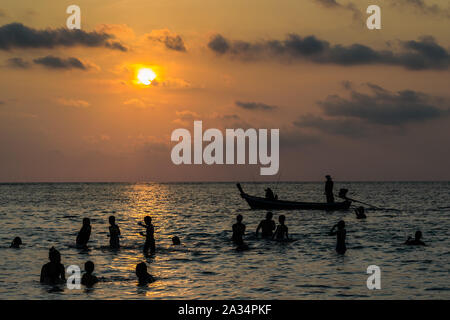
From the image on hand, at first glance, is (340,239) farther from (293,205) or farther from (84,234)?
(293,205)

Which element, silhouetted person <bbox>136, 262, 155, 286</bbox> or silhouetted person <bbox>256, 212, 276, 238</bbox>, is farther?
silhouetted person <bbox>256, 212, 276, 238</bbox>

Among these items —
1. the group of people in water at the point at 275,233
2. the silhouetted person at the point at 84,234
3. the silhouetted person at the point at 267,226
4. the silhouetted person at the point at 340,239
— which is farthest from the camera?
the silhouetted person at the point at 267,226

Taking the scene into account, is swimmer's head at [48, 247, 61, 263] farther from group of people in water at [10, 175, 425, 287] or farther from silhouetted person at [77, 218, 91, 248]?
silhouetted person at [77, 218, 91, 248]

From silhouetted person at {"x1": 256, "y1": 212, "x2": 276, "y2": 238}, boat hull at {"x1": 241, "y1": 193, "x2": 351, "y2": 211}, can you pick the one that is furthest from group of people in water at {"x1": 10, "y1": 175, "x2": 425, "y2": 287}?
boat hull at {"x1": 241, "y1": 193, "x2": 351, "y2": 211}

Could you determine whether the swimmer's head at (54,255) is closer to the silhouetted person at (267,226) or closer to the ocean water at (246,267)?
the ocean water at (246,267)

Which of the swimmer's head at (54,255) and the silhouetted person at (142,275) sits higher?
the swimmer's head at (54,255)

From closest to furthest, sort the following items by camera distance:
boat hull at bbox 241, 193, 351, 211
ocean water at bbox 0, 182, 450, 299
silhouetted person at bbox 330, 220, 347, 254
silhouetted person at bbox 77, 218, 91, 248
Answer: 1. ocean water at bbox 0, 182, 450, 299
2. silhouetted person at bbox 330, 220, 347, 254
3. silhouetted person at bbox 77, 218, 91, 248
4. boat hull at bbox 241, 193, 351, 211

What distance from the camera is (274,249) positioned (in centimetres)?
2870

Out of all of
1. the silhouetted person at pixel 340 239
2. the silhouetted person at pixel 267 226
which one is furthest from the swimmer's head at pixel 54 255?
the silhouetted person at pixel 267 226

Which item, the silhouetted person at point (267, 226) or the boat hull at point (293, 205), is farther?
the boat hull at point (293, 205)

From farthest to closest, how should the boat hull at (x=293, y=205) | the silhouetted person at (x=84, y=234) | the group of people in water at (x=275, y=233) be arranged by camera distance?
the boat hull at (x=293, y=205) → the silhouetted person at (x=84, y=234) → the group of people in water at (x=275, y=233)

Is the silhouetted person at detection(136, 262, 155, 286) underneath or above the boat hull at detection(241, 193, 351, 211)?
underneath

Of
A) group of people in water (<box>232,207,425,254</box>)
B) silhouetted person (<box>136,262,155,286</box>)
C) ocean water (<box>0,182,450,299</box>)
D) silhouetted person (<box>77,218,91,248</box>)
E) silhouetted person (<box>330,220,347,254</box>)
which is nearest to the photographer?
ocean water (<box>0,182,450,299</box>)
